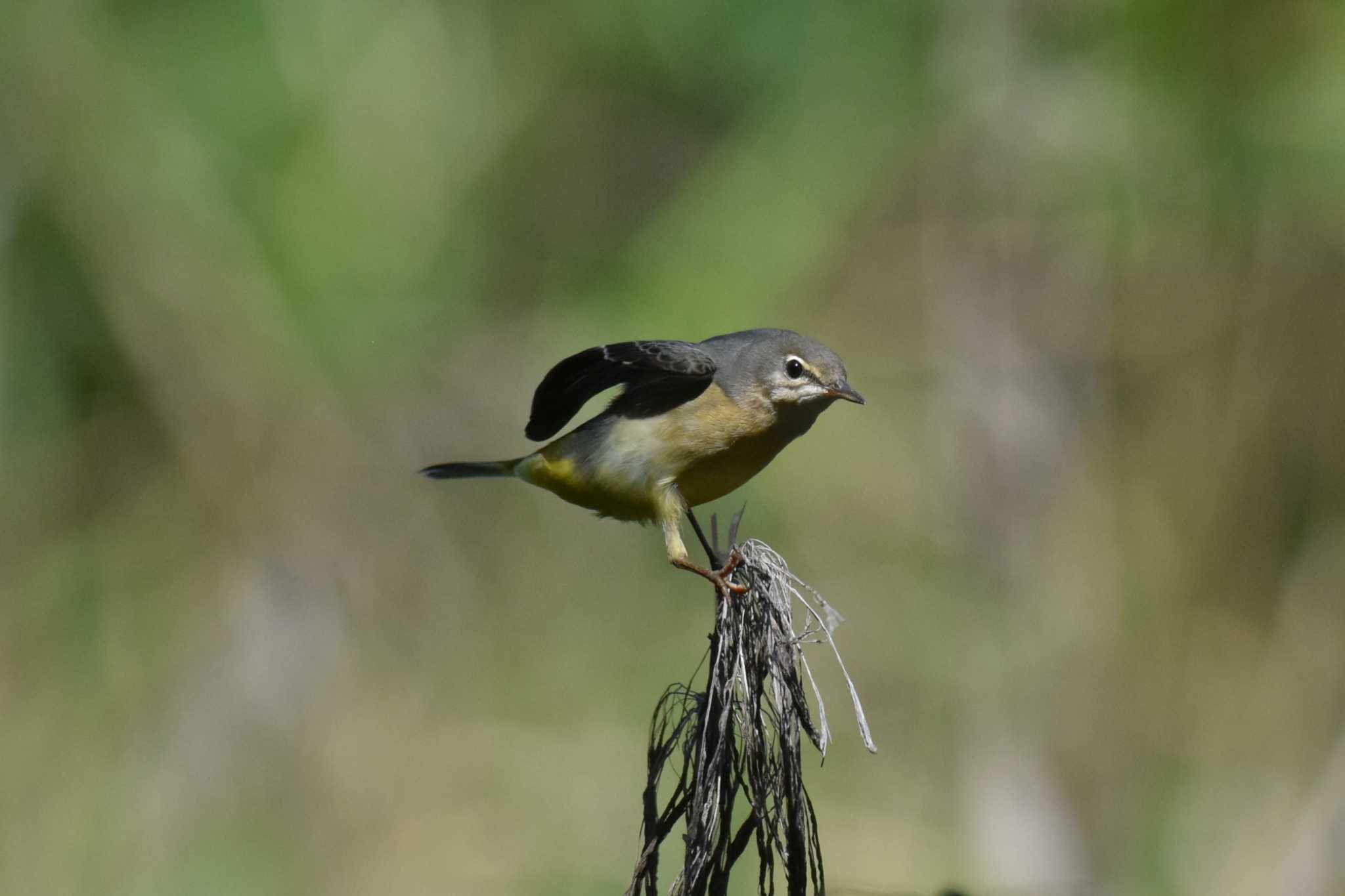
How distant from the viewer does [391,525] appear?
7.37 metres

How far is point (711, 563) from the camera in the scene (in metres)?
3.26

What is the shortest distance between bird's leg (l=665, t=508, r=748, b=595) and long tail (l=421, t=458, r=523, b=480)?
853mm

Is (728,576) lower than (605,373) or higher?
lower

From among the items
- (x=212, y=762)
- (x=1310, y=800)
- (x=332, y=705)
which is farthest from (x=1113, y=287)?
(x=212, y=762)

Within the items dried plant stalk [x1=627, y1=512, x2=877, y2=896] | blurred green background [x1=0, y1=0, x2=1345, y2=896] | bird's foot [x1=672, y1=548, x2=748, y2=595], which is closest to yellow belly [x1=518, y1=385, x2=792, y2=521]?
bird's foot [x1=672, y1=548, x2=748, y2=595]

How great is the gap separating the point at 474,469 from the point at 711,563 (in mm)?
1316

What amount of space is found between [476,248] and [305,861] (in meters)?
3.58

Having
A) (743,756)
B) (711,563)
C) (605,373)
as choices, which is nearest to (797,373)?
(605,373)

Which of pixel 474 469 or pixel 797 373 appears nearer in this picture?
pixel 797 373

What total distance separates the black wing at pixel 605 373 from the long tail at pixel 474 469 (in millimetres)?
461

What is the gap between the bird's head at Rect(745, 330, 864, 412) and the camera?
11.7ft

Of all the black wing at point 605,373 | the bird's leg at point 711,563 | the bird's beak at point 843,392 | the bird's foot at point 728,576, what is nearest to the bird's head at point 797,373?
the bird's beak at point 843,392

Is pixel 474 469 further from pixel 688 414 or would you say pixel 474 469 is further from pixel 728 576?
pixel 728 576

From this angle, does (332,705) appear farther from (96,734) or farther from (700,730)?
(700,730)
